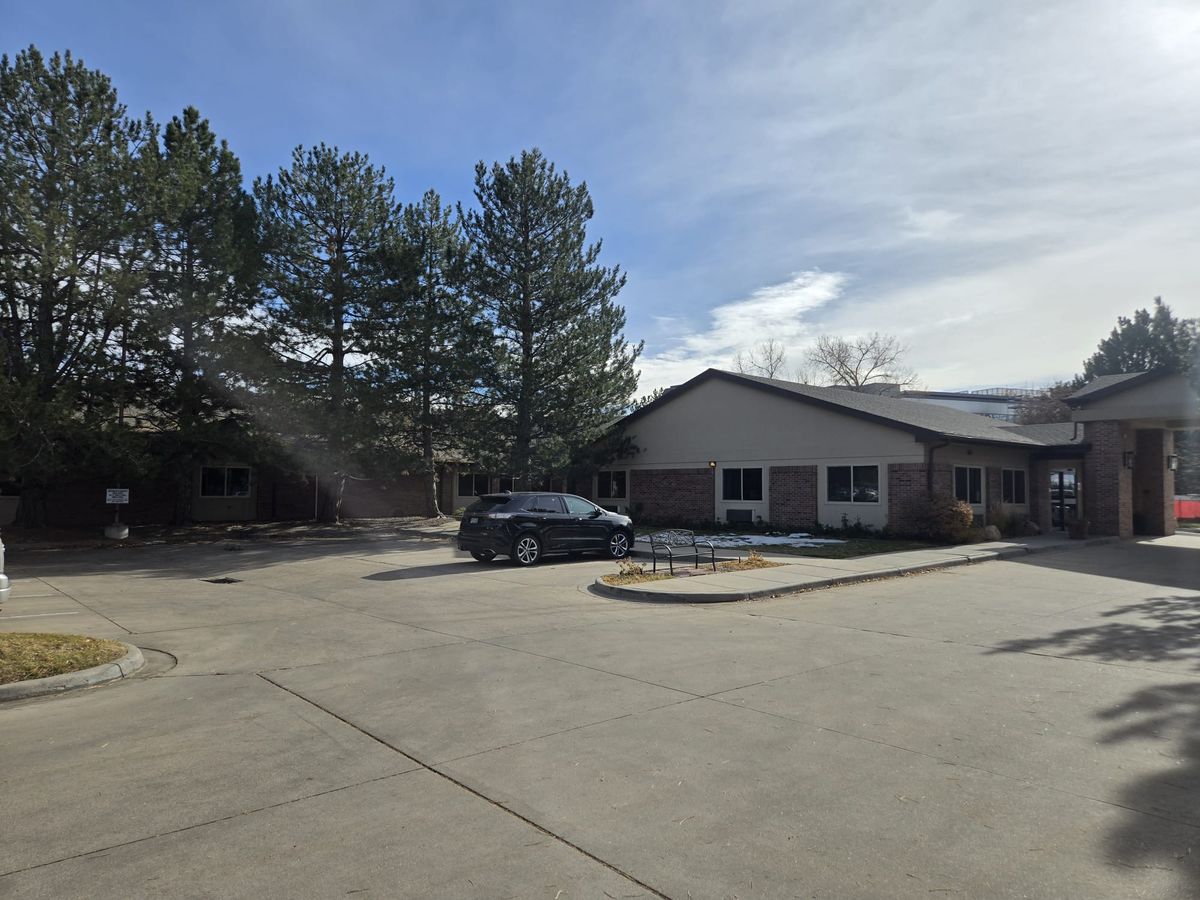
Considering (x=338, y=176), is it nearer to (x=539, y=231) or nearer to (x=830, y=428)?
(x=539, y=231)

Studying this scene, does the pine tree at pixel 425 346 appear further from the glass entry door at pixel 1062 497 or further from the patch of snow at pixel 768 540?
the glass entry door at pixel 1062 497

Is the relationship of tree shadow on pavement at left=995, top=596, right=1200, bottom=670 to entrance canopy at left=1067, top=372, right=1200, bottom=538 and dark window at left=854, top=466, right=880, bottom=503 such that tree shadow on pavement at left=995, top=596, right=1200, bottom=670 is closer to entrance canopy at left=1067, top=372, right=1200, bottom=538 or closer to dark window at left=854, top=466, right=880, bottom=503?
dark window at left=854, top=466, right=880, bottom=503

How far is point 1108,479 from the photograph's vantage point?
2573cm

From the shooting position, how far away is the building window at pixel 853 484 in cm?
2419

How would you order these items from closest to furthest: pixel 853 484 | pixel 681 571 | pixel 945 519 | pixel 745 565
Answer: pixel 681 571 < pixel 745 565 < pixel 945 519 < pixel 853 484

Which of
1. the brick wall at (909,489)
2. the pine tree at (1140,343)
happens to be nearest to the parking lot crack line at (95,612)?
the brick wall at (909,489)

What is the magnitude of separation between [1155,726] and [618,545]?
13.8 metres

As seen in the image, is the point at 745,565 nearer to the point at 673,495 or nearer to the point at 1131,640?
the point at 1131,640

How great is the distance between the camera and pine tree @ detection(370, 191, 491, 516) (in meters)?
28.7

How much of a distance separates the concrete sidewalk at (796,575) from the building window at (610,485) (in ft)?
44.4

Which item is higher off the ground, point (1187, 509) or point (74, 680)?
point (1187, 509)

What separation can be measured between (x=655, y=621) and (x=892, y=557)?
978 cm

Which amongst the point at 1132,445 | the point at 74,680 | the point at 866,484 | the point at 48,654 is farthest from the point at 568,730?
the point at 1132,445

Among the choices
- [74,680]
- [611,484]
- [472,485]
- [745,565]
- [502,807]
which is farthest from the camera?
[472,485]
